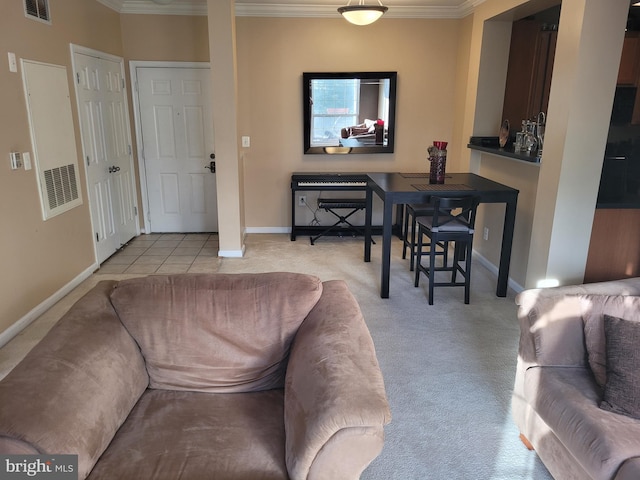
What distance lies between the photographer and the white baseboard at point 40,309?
2906 mm

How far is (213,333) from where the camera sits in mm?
1745

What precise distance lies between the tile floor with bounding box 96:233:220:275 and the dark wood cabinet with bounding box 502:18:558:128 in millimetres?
3260

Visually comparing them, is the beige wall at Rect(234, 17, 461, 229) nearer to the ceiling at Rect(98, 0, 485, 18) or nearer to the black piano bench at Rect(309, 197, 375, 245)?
the ceiling at Rect(98, 0, 485, 18)

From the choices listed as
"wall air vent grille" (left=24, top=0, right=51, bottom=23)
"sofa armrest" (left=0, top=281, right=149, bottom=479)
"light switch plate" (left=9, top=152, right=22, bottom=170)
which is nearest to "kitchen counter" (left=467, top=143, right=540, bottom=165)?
"sofa armrest" (left=0, top=281, right=149, bottom=479)

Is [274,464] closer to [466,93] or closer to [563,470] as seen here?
[563,470]

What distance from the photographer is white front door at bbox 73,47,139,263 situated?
4074 millimetres

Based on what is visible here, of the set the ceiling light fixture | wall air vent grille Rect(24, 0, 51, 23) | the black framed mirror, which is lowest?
the black framed mirror

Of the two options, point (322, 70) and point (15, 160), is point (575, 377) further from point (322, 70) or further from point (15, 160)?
point (322, 70)

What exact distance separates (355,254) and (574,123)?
2.44m

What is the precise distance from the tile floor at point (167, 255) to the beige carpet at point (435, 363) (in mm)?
178

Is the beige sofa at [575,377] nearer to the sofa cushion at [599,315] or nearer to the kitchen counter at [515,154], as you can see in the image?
the sofa cushion at [599,315]

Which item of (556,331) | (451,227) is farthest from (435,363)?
(451,227)

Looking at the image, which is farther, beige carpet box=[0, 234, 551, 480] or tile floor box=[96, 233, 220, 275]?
tile floor box=[96, 233, 220, 275]
